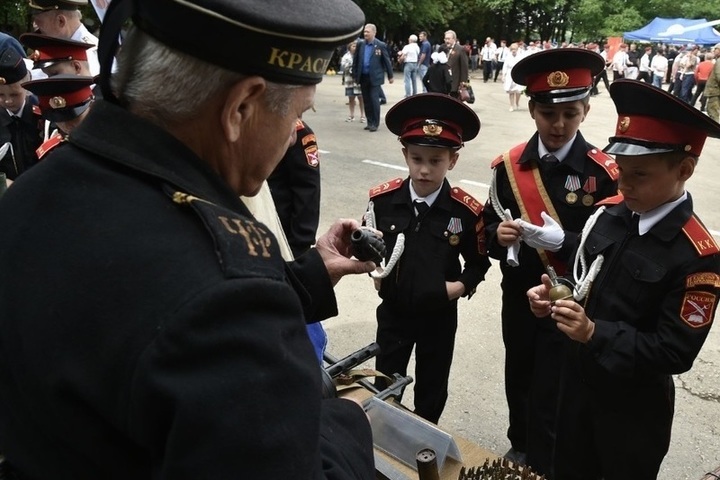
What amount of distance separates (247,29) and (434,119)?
83.9 inches

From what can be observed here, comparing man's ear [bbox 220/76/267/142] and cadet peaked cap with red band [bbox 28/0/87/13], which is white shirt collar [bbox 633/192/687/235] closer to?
man's ear [bbox 220/76/267/142]

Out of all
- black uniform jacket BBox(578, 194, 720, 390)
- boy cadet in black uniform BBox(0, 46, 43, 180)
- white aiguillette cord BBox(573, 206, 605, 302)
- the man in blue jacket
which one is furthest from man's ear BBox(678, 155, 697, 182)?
the man in blue jacket

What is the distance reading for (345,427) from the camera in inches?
47.5

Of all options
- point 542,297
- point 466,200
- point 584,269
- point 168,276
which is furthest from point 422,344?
point 168,276

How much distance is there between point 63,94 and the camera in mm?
Result: 3555

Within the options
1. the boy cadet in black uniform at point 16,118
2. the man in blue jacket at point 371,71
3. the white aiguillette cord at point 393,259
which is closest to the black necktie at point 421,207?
the white aiguillette cord at point 393,259

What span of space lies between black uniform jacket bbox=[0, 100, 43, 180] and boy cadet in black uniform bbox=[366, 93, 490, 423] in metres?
2.76

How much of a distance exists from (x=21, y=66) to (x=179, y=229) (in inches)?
168

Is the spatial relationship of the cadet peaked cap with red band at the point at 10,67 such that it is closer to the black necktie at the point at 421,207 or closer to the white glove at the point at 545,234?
the black necktie at the point at 421,207

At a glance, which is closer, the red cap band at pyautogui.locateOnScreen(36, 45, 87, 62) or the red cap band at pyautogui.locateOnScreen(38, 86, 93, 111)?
the red cap band at pyautogui.locateOnScreen(38, 86, 93, 111)

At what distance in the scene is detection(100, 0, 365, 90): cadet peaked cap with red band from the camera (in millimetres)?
917

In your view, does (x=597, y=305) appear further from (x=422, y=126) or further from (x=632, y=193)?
(x=422, y=126)

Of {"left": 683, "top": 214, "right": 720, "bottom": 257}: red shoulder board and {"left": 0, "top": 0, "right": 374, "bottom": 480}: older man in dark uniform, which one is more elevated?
{"left": 0, "top": 0, "right": 374, "bottom": 480}: older man in dark uniform

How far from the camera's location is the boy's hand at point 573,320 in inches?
85.5
